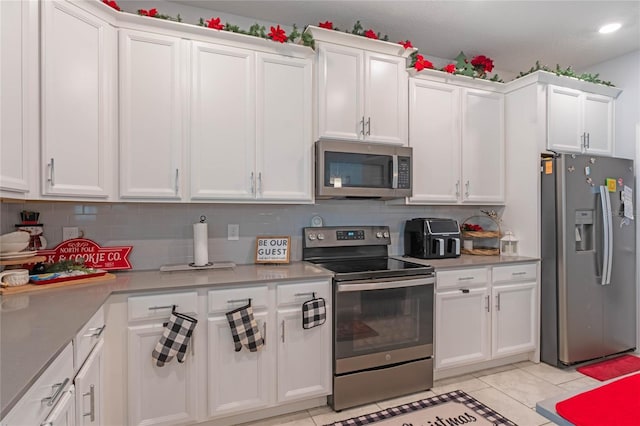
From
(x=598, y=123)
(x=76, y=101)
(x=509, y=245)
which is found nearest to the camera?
(x=76, y=101)

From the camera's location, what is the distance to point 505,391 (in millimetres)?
2469

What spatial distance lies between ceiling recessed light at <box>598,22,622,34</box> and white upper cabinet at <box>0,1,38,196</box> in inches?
156

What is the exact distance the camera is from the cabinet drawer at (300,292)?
210 cm

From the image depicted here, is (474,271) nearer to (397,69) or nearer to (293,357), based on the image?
(293,357)

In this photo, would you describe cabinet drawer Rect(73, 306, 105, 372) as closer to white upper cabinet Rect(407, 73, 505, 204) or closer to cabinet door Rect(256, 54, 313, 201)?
cabinet door Rect(256, 54, 313, 201)

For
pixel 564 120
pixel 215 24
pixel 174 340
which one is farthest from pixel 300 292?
pixel 564 120

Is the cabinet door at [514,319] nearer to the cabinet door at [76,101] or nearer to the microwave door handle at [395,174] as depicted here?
the microwave door handle at [395,174]

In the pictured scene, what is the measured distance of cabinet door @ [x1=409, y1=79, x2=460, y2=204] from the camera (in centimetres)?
283

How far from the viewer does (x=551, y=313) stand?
9.41ft

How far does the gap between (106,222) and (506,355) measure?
3.23 m

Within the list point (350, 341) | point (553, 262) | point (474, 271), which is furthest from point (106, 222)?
point (553, 262)

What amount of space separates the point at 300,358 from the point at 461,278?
4.48 feet

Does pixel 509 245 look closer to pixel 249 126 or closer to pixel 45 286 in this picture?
pixel 249 126

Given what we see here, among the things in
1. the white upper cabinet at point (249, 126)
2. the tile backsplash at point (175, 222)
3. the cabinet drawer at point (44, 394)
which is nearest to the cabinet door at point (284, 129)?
the white upper cabinet at point (249, 126)
